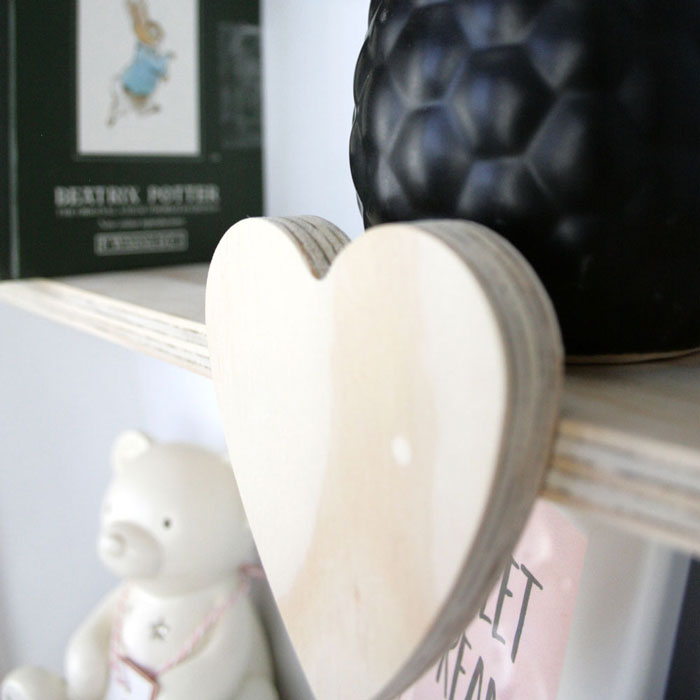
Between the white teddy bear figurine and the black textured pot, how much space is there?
16.4 inches

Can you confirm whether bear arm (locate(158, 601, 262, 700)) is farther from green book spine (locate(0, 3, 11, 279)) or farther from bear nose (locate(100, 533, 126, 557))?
green book spine (locate(0, 3, 11, 279))

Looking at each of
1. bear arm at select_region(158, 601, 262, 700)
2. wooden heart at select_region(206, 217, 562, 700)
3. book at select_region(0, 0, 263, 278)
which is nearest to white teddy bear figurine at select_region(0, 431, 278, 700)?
bear arm at select_region(158, 601, 262, 700)

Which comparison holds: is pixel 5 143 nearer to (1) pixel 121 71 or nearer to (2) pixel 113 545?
(1) pixel 121 71

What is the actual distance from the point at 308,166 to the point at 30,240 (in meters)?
0.19

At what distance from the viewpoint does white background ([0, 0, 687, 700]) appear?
51 centimetres

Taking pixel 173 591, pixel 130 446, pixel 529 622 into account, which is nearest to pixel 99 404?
pixel 130 446

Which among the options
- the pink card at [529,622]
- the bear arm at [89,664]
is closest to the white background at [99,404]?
the pink card at [529,622]

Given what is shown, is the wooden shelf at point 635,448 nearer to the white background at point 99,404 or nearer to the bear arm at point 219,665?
the white background at point 99,404

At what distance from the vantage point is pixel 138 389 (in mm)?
784

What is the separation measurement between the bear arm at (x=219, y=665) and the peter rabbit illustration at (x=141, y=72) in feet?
1.28

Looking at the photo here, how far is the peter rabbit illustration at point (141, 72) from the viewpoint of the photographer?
501mm

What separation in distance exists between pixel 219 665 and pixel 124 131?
15.9 inches

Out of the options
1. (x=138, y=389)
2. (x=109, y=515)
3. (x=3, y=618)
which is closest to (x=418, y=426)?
(x=109, y=515)

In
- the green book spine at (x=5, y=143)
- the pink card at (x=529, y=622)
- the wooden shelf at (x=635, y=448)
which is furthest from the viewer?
the green book spine at (x=5, y=143)
